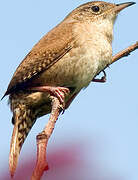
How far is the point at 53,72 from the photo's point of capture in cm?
394

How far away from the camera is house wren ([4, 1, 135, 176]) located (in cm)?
383

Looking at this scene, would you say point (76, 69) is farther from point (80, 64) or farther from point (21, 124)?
point (21, 124)

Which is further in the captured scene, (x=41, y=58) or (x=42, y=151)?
(x=41, y=58)

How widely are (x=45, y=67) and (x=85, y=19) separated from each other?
102 centimetres

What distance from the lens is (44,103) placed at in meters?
3.97

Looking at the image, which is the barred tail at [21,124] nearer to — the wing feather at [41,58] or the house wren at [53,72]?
the house wren at [53,72]

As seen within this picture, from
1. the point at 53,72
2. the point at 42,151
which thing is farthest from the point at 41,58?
the point at 42,151

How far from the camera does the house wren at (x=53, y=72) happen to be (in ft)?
12.6

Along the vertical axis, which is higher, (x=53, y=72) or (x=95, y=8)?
(x=95, y=8)

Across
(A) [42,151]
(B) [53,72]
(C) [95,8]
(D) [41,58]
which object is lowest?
(B) [53,72]

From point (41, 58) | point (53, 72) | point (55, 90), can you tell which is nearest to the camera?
point (55, 90)

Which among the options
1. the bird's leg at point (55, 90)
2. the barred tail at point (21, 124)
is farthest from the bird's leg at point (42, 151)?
the barred tail at point (21, 124)

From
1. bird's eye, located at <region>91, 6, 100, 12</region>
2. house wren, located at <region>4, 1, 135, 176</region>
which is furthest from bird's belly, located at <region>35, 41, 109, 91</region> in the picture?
bird's eye, located at <region>91, 6, 100, 12</region>

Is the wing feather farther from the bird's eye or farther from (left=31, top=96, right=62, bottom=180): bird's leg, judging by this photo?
(left=31, top=96, right=62, bottom=180): bird's leg
